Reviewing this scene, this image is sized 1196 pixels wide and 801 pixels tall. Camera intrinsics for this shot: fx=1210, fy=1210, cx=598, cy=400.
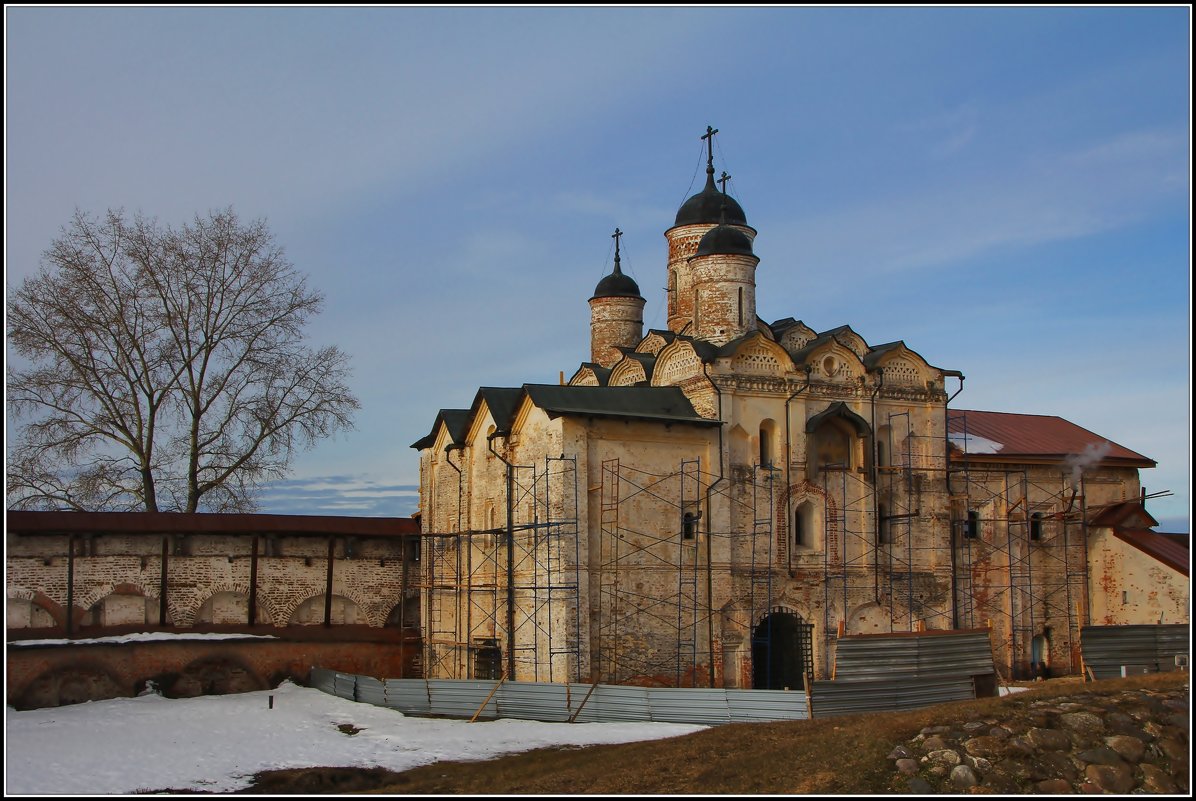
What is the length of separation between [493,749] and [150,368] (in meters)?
12.1

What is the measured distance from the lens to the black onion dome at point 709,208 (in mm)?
27344

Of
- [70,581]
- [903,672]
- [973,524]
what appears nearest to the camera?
[903,672]

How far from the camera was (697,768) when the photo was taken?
14.6 metres

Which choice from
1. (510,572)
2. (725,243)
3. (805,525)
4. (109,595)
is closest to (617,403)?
(510,572)

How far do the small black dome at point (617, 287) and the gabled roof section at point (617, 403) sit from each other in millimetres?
7256

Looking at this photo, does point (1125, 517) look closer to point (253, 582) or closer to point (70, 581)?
point (253, 582)

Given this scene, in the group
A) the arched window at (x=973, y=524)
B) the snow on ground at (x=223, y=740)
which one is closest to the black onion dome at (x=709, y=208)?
the arched window at (x=973, y=524)

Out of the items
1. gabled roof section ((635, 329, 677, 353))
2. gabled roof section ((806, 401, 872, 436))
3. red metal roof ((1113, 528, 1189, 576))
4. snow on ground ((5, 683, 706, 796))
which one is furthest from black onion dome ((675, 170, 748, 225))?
snow on ground ((5, 683, 706, 796))

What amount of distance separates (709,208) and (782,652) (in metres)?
10.1

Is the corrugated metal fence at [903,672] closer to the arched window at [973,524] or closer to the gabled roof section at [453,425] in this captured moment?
the arched window at [973,524]

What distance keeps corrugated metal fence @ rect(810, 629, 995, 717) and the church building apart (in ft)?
7.22

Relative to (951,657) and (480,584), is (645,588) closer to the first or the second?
(480,584)

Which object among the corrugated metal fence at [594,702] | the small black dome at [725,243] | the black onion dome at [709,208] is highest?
the black onion dome at [709,208]

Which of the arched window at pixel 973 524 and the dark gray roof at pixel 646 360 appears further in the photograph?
the arched window at pixel 973 524
